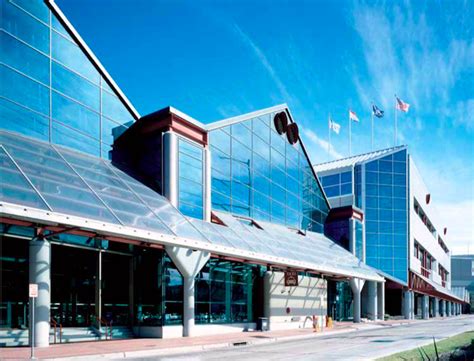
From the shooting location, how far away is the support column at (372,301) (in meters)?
46.6

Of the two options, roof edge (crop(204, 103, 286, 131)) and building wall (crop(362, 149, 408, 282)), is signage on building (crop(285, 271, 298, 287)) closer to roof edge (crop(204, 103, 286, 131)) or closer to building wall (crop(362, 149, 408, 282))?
roof edge (crop(204, 103, 286, 131))

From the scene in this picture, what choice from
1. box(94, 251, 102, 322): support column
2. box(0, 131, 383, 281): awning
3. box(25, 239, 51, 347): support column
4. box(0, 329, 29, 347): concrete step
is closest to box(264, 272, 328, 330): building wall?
box(0, 131, 383, 281): awning

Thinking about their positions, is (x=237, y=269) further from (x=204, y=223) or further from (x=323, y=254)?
(x=323, y=254)

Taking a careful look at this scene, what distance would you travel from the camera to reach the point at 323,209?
165ft

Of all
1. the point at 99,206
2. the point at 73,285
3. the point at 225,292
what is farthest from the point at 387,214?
the point at 99,206

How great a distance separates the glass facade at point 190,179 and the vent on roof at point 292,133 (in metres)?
14.1

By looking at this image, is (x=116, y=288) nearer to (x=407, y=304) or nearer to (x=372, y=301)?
(x=372, y=301)

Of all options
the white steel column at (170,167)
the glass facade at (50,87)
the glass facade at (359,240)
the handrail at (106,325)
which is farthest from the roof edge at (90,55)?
the glass facade at (359,240)

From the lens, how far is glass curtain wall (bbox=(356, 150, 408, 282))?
59969 mm

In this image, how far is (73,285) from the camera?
74.3ft

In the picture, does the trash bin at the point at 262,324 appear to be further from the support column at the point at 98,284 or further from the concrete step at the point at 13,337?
the concrete step at the point at 13,337

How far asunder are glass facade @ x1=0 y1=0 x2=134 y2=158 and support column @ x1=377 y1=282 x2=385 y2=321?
3483cm

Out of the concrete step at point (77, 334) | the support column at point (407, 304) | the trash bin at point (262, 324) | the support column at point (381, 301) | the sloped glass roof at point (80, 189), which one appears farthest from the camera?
the support column at point (407, 304)

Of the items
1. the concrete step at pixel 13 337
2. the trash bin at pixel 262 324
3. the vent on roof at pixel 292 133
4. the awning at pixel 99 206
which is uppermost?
the vent on roof at pixel 292 133
